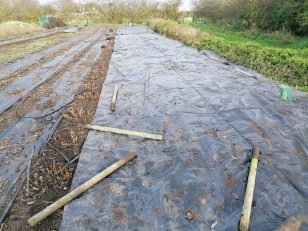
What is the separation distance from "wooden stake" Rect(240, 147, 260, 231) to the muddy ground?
6.19 ft

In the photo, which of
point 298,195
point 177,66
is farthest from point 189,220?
point 177,66

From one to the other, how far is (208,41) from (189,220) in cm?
1086

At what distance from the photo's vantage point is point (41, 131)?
15.1 feet

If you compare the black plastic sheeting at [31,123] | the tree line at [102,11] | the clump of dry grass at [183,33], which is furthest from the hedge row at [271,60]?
the tree line at [102,11]

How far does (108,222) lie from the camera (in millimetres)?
2574

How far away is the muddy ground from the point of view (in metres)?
3.14

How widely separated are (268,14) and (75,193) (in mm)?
18811

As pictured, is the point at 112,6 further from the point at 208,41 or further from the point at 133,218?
the point at 133,218

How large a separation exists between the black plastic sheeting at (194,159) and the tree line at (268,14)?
10683 millimetres

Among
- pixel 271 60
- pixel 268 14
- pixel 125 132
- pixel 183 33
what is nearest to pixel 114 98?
pixel 125 132

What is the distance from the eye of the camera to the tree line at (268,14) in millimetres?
14425

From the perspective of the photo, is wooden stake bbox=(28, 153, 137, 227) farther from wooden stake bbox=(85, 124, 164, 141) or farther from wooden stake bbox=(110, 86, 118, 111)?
wooden stake bbox=(110, 86, 118, 111)

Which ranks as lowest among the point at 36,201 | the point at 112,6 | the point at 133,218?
the point at 36,201

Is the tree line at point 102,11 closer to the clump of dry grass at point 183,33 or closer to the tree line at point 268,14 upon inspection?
the tree line at point 268,14
